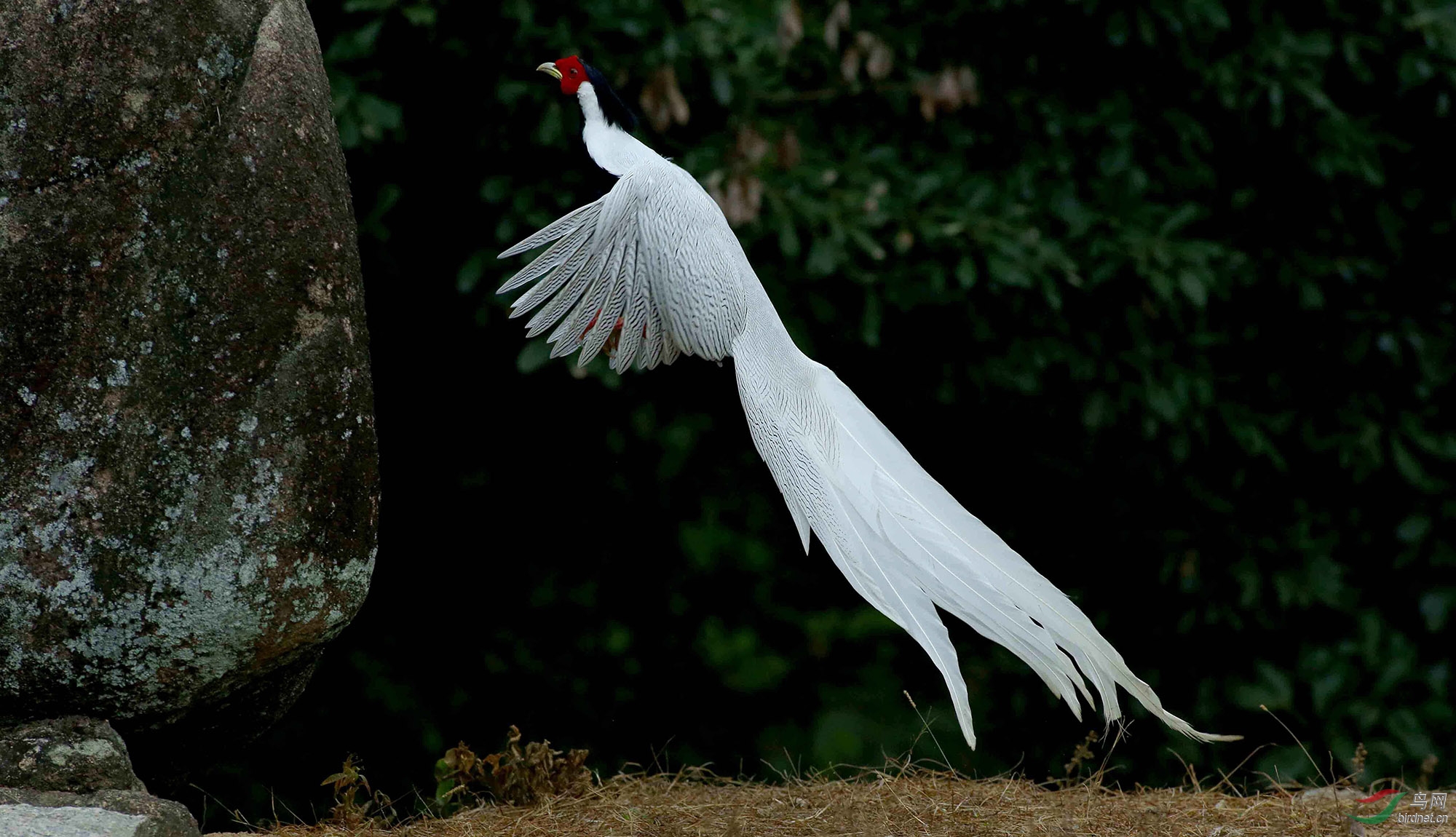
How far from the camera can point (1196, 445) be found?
447 centimetres

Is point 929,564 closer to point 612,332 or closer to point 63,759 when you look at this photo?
point 612,332

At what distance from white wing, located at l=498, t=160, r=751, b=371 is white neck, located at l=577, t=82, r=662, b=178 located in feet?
0.19

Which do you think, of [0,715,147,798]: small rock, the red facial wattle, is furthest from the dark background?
[0,715,147,798]: small rock

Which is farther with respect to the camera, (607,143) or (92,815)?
(607,143)

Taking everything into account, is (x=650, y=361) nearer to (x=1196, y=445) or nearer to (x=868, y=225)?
(x=868, y=225)

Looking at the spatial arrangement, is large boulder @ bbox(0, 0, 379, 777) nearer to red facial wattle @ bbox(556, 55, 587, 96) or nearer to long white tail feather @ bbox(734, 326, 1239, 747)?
red facial wattle @ bbox(556, 55, 587, 96)

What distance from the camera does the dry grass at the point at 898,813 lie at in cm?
261

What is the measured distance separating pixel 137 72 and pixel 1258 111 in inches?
138

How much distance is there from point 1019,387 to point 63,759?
112 inches

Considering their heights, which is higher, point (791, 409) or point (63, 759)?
point (791, 409)

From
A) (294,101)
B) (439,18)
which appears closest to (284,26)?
(294,101)

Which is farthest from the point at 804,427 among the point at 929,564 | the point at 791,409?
the point at 929,564

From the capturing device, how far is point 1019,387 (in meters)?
4.12

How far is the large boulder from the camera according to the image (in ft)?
7.20
